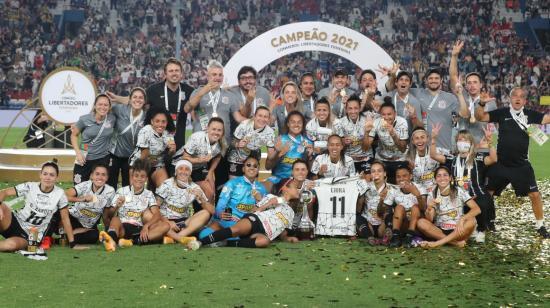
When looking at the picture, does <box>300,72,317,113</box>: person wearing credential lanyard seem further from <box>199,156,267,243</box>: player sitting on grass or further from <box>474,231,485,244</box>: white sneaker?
<box>474,231,485,244</box>: white sneaker

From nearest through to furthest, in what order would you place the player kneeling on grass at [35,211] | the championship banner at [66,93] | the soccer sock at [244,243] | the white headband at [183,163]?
1. the player kneeling on grass at [35,211]
2. the soccer sock at [244,243]
3. the white headband at [183,163]
4. the championship banner at [66,93]

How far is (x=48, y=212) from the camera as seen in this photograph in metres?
7.86

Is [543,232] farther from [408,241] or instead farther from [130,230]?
[130,230]

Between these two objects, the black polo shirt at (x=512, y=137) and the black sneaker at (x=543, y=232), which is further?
the black polo shirt at (x=512, y=137)

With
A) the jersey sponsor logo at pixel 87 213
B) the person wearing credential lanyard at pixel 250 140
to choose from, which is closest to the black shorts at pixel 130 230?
the jersey sponsor logo at pixel 87 213

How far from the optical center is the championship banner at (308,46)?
40.1 feet

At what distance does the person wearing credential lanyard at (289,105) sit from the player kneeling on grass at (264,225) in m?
1.08

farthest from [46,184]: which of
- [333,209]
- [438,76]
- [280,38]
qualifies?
[280,38]

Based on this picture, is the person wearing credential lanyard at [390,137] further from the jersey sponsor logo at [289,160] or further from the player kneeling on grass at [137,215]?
the player kneeling on grass at [137,215]

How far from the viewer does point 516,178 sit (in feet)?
29.6

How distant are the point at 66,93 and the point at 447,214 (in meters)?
8.64

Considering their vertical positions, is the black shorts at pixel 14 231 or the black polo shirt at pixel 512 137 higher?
the black polo shirt at pixel 512 137

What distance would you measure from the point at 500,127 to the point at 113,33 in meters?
30.2

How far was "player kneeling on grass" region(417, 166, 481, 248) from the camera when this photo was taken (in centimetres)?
827
